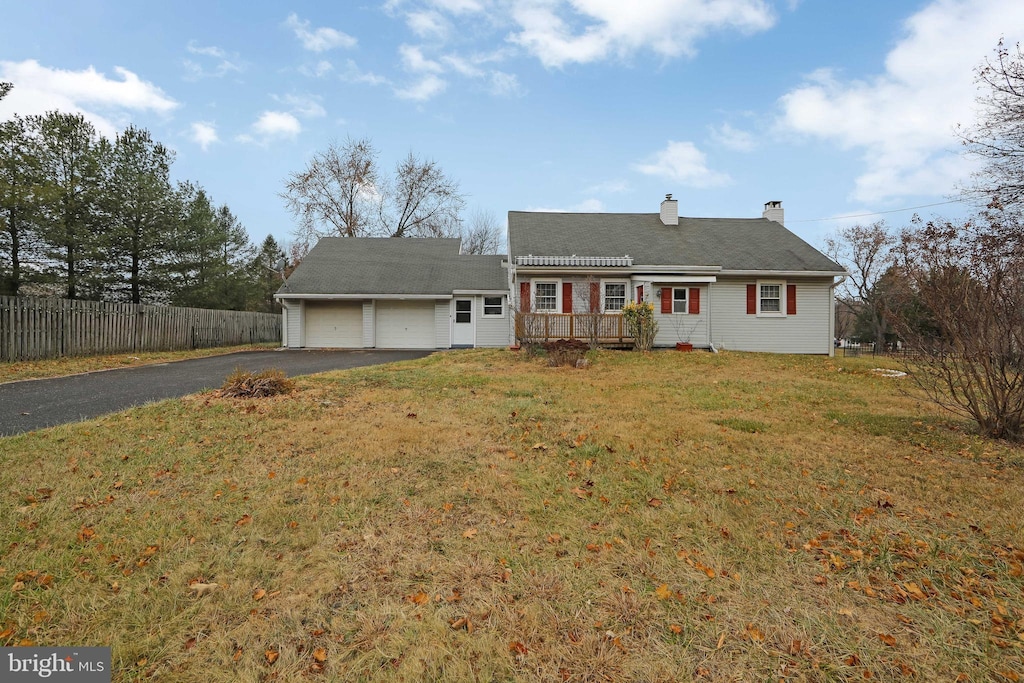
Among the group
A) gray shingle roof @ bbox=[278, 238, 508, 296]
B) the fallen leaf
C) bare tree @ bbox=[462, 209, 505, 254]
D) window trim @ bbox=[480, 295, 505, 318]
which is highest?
bare tree @ bbox=[462, 209, 505, 254]

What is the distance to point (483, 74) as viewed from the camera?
1463 cm

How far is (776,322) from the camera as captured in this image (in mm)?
16047

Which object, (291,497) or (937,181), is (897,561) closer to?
(291,497)

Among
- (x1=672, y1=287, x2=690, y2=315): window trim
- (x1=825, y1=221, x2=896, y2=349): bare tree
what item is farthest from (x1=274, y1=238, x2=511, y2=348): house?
(x1=825, y1=221, x2=896, y2=349): bare tree

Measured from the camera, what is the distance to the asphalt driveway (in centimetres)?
597

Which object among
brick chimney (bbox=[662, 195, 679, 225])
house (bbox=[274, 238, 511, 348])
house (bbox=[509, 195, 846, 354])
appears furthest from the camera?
brick chimney (bbox=[662, 195, 679, 225])

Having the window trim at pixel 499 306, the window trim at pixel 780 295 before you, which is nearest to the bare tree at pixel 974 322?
the window trim at pixel 780 295

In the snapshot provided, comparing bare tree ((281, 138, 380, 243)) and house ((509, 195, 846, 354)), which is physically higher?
bare tree ((281, 138, 380, 243))

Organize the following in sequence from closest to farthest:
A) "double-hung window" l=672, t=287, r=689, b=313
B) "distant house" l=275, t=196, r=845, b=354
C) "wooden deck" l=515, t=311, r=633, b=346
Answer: "wooden deck" l=515, t=311, r=633, b=346
"distant house" l=275, t=196, r=845, b=354
"double-hung window" l=672, t=287, r=689, b=313

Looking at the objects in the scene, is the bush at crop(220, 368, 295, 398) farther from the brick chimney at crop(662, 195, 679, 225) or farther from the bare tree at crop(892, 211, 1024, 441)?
the brick chimney at crop(662, 195, 679, 225)

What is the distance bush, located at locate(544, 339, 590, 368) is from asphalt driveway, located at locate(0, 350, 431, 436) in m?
5.51

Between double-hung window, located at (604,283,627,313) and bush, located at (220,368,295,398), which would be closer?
bush, located at (220,368,295,398)

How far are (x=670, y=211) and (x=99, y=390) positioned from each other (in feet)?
61.0

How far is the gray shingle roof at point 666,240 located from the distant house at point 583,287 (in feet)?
0.15
